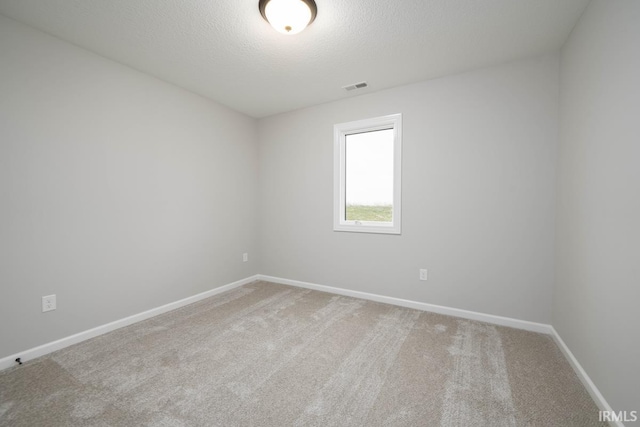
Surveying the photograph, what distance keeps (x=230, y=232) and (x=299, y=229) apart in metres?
0.98

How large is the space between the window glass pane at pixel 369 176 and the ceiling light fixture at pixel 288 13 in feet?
5.65

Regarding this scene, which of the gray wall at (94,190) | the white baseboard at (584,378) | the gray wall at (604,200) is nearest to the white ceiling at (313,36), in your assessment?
the gray wall at (94,190)

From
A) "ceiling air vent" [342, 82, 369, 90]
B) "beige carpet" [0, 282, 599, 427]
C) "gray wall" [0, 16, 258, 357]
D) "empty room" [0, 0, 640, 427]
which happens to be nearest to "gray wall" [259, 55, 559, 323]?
"empty room" [0, 0, 640, 427]

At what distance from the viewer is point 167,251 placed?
2947mm

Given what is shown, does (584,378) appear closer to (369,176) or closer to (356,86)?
(369,176)

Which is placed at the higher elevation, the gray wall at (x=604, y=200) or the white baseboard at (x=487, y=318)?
the gray wall at (x=604, y=200)

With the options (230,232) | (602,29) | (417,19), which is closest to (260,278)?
(230,232)

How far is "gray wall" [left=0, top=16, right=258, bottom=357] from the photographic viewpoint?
6.37ft

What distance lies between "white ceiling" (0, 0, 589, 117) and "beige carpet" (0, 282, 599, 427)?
2.53 meters

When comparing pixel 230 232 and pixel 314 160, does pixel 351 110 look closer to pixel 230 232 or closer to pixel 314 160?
pixel 314 160

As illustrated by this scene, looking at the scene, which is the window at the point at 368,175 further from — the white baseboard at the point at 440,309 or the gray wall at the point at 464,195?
the white baseboard at the point at 440,309

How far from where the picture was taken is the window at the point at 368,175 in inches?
121

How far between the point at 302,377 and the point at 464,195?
227cm

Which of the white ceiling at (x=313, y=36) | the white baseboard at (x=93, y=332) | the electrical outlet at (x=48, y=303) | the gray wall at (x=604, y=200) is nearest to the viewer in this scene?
the gray wall at (x=604, y=200)
